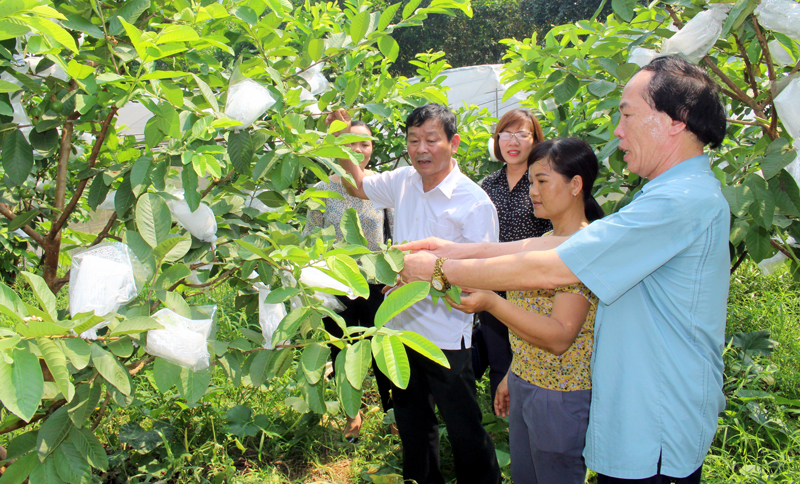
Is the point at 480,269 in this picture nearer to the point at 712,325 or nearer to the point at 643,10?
the point at 712,325

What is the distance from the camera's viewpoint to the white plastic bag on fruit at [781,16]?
151 cm

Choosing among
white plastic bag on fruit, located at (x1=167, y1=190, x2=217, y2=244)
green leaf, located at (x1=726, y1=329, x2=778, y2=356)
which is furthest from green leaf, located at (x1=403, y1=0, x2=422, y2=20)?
green leaf, located at (x1=726, y1=329, x2=778, y2=356)

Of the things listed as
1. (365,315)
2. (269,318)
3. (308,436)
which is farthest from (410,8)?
(308,436)

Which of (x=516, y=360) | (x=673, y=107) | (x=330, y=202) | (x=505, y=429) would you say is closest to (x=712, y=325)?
(x=673, y=107)

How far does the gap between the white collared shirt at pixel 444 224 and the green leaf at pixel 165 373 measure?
1.14 m

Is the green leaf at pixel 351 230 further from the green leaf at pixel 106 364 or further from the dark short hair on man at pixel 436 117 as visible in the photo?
the dark short hair on man at pixel 436 117

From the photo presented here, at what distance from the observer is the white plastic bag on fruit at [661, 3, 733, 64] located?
1.66 m

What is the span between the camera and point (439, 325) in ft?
7.18

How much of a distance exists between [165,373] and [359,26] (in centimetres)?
102

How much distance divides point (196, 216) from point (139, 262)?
0.26 meters

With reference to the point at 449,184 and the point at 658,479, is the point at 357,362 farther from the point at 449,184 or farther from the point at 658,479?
the point at 449,184

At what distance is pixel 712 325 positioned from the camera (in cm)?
119

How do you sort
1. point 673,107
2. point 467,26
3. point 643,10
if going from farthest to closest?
point 467,26
point 643,10
point 673,107

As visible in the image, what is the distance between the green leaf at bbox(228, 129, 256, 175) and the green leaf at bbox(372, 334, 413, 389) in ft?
2.17
